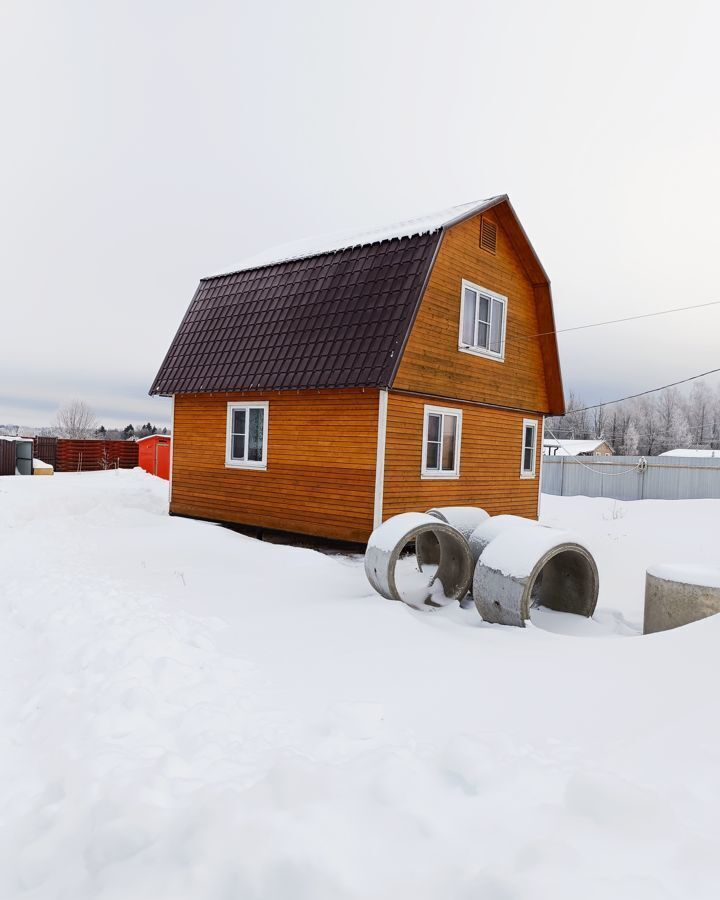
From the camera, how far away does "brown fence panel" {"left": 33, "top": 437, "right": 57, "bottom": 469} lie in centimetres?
3112

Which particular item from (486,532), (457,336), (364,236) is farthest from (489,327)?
(486,532)

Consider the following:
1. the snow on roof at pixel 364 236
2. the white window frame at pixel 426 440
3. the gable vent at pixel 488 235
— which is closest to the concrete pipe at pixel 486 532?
the white window frame at pixel 426 440

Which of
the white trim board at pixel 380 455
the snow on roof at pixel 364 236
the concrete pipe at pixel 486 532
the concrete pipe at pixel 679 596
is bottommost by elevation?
the concrete pipe at pixel 679 596

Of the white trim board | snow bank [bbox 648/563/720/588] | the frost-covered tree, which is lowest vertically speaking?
snow bank [bbox 648/563/720/588]

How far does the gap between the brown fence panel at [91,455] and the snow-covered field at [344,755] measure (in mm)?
28209

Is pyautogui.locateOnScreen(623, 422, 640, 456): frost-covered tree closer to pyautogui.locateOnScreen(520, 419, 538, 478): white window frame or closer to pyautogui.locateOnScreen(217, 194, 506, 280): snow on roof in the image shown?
pyautogui.locateOnScreen(520, 419, 538, 478): white window frame

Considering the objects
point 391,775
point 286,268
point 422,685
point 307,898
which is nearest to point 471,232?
point 286,268

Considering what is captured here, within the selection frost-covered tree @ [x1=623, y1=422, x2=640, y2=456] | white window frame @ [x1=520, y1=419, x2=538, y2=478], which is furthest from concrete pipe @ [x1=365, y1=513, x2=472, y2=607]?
frost-covered tree @ [x1=623, y1=422, x2=640, y2=456]

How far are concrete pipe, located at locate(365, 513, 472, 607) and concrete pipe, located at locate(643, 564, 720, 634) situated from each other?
83.9 inches

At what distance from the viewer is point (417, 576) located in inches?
359

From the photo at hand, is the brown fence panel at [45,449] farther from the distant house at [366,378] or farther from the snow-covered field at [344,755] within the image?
the snow-covered field at [344,755]

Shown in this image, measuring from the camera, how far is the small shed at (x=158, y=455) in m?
28.1

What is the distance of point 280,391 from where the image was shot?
12.0 metres

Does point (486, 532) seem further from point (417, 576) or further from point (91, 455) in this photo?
point (91, 455)
